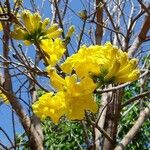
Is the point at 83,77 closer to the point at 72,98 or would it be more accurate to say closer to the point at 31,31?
the point at 72,98

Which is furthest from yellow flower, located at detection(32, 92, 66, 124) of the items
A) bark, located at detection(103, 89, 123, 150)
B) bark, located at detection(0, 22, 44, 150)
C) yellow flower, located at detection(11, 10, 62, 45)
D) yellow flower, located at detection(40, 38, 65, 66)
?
bark, located at detection(0, 22, 44, 150)

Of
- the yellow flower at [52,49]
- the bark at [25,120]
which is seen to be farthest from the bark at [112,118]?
the yellow flower at [52,49]

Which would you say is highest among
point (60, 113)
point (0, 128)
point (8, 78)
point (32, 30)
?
point (8, 78)

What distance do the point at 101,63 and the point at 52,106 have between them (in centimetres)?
20

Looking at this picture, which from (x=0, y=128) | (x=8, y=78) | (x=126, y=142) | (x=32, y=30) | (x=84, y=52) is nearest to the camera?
(x=84, y=52)

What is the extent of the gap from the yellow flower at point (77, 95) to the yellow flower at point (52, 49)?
0.51 feet

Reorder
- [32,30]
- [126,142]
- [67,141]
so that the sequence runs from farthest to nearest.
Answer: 1. [67,141]
2. [126,142]
3. [32,30]

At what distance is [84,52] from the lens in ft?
4.07

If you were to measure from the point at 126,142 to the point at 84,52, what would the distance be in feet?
3.62

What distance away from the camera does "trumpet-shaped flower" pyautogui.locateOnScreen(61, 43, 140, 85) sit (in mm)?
1230

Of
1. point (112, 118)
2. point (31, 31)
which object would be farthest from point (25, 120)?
point (31, 31)

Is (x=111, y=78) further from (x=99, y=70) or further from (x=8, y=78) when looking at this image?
(x=8, y=78)

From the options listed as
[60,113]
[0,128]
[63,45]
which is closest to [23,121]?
[0,128]

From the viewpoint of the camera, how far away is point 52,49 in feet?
4.86
